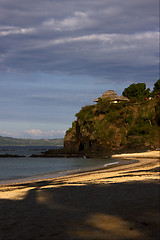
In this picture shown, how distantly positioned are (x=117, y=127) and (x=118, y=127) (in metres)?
0.30

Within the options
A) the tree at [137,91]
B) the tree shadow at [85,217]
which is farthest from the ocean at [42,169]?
the tree at [137,91]

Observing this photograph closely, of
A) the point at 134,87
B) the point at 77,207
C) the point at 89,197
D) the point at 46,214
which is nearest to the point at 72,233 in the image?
the point at 46,214

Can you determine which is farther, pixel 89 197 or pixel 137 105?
pixel 137 105

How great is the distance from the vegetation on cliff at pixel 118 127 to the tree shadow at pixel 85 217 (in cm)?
6406

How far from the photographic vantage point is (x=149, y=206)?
8.52m

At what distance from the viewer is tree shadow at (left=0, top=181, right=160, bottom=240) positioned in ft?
21.1

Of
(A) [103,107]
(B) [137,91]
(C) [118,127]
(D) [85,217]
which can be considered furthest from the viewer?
(B) [137,91]

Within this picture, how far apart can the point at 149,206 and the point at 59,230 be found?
3134 mm

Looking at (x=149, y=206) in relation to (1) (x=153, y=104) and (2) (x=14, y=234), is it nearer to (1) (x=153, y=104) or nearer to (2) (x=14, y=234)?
(2) (x=14, y=234)

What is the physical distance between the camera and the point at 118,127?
271ft

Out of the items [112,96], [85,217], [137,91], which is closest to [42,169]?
[85,217]

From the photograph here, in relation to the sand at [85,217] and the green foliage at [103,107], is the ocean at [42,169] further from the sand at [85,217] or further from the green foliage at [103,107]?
the green foliage at [103,107]

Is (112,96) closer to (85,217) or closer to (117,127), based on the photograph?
(117,127)

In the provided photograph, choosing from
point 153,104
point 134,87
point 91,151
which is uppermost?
point 134,87
